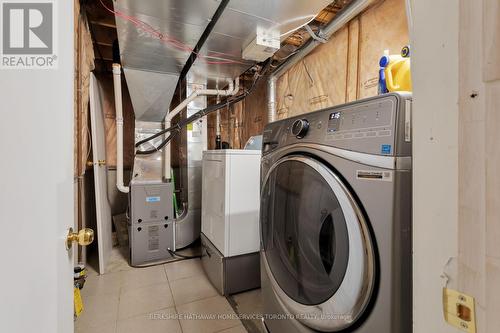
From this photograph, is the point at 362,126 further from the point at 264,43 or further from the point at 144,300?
the point at 144,300

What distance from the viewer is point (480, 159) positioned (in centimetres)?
31

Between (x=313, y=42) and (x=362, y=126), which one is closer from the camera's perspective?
(x=362, y=126)

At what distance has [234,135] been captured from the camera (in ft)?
11.1

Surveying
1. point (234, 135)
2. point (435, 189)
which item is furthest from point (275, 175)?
point (234, 135)

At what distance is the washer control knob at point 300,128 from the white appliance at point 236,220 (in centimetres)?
85

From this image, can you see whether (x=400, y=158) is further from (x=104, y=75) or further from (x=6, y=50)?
(x=104, y=75)

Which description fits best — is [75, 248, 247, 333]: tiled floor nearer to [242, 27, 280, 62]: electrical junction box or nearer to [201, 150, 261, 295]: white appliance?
[201, 150, 261, 295]: white appliance

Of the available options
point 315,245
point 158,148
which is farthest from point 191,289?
point 158,148

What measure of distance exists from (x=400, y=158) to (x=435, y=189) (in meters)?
0.28

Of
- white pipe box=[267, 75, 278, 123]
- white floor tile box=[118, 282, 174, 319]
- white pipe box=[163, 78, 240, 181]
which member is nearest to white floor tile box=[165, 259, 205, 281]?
white floor tile box=[118, 282, 174, 319]

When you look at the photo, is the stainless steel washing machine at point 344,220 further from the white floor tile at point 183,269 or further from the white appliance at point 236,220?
the white floor tile at point 183,269

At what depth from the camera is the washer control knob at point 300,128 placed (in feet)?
3.08

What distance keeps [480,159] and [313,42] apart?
5.90 ft

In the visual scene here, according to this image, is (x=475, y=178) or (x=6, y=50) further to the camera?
(x=6, y=50)
